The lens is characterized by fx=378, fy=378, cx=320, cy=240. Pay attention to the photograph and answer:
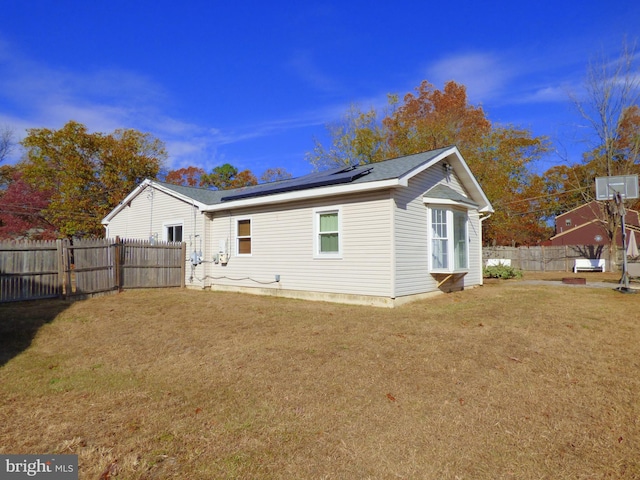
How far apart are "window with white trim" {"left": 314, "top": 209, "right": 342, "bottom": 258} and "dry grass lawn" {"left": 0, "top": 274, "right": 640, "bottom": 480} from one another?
2729 mm

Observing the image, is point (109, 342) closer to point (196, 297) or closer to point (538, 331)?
point (196, 297)

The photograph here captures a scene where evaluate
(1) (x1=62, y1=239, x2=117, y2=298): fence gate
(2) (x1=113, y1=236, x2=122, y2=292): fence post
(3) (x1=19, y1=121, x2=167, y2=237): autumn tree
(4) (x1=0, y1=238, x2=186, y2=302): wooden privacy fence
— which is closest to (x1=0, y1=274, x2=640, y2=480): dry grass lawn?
(4) (x1=0, y1=238, x2=186, y2=302): wooden privacy fence

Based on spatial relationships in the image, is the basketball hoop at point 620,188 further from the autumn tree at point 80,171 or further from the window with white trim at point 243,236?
the autumn tree at point 80,171

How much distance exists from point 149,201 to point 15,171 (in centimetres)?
2184

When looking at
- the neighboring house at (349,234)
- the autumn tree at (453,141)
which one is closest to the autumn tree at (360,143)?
the autumn tree at (453,141)

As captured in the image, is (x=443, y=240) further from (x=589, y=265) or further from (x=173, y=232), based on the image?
(x=589, y=265)

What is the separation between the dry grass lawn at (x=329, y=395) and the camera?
2.97 metres

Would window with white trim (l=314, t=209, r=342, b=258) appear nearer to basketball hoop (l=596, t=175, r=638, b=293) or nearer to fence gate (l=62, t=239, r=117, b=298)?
fence gate (l=62, t=239, r=117, b=298)

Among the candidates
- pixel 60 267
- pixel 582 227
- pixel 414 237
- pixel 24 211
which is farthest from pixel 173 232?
pixel 582 227

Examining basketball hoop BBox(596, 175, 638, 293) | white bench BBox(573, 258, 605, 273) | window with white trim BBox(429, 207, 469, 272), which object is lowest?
white bench BBox(573, 258, 605, 273)

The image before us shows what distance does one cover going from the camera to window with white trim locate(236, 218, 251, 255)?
12.7 metres

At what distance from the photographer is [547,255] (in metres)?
24.7

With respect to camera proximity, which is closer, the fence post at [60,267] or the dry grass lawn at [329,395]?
the dry grass lawn at [329,395]

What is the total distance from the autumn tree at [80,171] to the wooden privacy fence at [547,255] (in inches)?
936
